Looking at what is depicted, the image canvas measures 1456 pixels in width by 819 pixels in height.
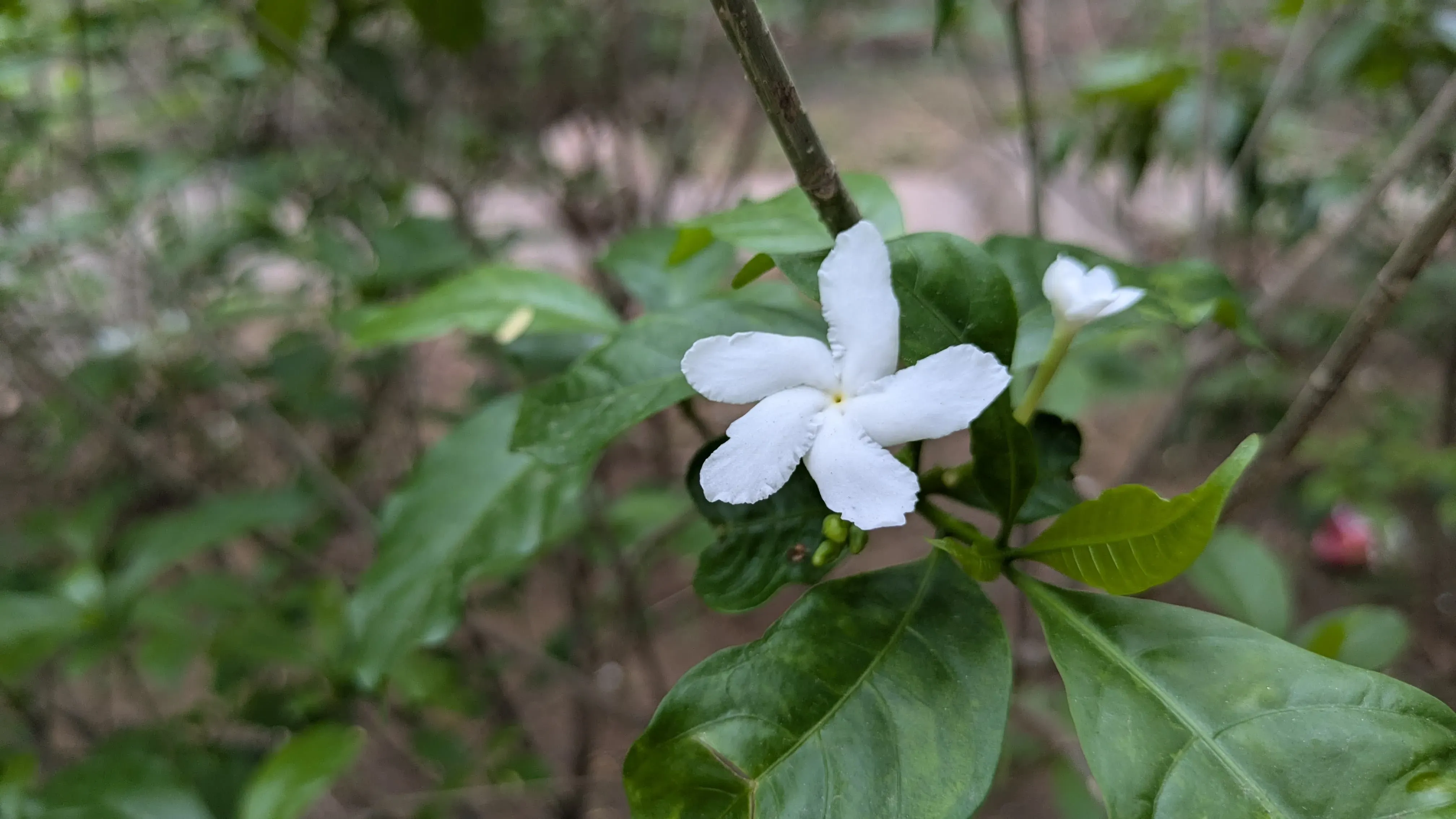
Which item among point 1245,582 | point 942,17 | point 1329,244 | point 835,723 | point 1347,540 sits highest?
point 942,17

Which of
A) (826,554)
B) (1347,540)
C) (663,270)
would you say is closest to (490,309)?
(663,270)

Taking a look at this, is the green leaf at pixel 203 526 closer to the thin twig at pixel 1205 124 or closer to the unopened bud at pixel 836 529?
the unopened bud at pixel 836 529

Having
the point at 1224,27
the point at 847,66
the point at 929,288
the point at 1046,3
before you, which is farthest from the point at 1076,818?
the point at 847,66

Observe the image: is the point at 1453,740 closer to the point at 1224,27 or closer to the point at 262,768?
the point at 262,768

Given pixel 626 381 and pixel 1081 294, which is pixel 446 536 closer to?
pixel 626 381

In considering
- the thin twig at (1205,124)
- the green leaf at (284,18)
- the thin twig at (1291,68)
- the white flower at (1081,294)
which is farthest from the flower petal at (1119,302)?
the green leaf at (284,18)

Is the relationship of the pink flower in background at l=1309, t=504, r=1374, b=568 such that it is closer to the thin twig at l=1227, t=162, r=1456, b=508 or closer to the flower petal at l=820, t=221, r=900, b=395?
the thin twig at l=1227, t=162, r=1456, b=508
